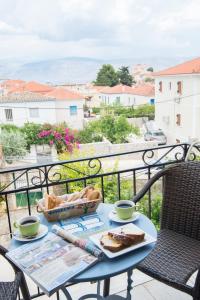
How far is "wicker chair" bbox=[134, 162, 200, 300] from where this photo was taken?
1126 millimetres

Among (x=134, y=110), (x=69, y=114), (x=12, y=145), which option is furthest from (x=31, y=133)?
(x=134, y=110)

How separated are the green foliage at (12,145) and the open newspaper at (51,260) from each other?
9.88 metres

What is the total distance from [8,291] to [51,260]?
0.35 m

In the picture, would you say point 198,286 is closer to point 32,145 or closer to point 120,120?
point 32,145

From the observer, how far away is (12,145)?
35.1ft

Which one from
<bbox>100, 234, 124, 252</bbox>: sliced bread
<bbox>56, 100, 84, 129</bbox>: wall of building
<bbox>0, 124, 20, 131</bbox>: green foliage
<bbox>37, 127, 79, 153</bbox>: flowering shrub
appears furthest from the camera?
<bbox>56, 100, 84, 129</bbox>: wall of building

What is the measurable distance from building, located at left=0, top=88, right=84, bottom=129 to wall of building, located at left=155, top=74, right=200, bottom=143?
452 centimetres

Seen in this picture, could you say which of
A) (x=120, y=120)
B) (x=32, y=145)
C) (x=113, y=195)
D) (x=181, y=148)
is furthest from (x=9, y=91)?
(x=181, y=148)

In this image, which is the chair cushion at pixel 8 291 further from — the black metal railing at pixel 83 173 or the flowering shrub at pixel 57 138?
the flowering shrub at pixel 57 138

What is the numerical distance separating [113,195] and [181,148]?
3.38 meters

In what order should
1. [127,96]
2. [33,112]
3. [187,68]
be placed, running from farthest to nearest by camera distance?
[127,96]
[33,112]
[187,68]

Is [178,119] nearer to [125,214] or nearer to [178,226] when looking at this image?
[178,226]

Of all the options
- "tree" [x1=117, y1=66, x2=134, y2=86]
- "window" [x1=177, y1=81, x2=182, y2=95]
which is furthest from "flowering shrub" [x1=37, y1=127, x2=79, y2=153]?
"tree" [x1=117, y1=66, x2=134, y2=86]

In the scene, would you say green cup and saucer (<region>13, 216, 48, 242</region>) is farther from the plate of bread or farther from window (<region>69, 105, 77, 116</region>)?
window (<region>69, 105, 77, 116</region>)
